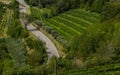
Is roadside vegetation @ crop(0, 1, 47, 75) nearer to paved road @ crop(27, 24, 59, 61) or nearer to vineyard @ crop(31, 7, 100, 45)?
paved road @ crop(27, 24, 59, 61)

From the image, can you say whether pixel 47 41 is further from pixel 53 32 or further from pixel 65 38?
pixel 65 38

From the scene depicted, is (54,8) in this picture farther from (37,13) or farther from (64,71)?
(64,71)

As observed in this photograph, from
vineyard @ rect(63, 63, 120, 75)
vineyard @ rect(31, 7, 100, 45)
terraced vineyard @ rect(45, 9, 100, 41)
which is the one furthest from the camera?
terraced vineyard @ rect(45, 9, 100, 41)

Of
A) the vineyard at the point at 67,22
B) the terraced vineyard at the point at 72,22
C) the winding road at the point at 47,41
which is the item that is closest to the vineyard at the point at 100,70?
the winding road at the point at 47,41

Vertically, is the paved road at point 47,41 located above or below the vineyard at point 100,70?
below

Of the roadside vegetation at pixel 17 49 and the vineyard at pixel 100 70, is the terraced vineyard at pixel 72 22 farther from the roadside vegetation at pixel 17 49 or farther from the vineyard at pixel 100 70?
the vineyard at pixel 100 70

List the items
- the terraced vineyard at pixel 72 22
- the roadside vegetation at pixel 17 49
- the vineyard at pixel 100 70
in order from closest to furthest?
the vineyard at pixel 100 70
the roadside vegetation at pixel 17 49
the terraced vineyard at pixel 72 22

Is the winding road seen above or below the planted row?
below

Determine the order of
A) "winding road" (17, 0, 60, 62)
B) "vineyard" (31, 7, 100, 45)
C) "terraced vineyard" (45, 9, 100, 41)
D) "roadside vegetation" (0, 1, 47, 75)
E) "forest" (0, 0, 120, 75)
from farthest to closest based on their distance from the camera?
1. "terraced vineyard" (45, 9, 100, 41)
2. "vineyard" (31, 7, 100, 45)
3. "winding road" (17, 0, 60, 62)
4. "roadside vegetation" (0, 1, 47, 75)
5. "forest" (0, 0, 120, 75)

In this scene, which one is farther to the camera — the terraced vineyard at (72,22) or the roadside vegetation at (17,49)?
the terraced vineyard at (72,22)

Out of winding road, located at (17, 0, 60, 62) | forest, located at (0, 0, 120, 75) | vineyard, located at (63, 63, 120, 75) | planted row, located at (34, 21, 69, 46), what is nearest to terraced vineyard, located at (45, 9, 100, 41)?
forest, located at (0, 0, 120, 75)
